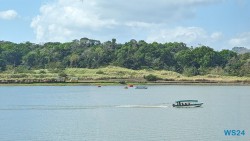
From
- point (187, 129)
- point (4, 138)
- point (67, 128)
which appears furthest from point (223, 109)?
point (4, 138)

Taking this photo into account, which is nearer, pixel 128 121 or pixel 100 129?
pixel 100 129

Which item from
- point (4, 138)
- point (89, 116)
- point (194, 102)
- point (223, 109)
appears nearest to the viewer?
point (4, 138)

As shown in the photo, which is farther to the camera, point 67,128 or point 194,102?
point 194,102

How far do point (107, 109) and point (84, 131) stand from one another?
31.4 m

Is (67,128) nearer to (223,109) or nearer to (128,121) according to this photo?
(128,121)

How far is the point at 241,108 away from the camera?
104188mm

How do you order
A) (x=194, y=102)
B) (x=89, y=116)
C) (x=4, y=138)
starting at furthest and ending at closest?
(x=194, y=102), (x=89, y=116), (x=4, y=138)

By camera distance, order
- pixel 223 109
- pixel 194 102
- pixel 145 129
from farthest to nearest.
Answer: pixel 194 102 → pixel 223 109 → pixel 145 129

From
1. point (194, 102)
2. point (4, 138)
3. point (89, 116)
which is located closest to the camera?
point (4, 138)

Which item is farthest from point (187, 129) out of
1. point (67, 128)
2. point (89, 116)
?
point (89, 116)

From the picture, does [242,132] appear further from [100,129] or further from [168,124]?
[100,129]

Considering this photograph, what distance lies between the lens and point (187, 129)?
2847 inches

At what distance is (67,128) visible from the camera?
2990 inches

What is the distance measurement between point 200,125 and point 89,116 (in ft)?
78.3
